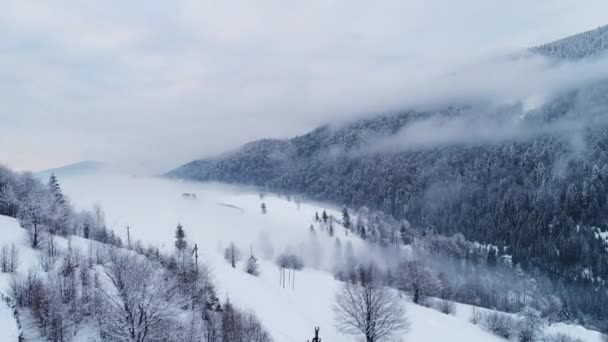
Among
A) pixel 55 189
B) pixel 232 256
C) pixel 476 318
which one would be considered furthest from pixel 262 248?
pixel 476 318

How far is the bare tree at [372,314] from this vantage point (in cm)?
3862

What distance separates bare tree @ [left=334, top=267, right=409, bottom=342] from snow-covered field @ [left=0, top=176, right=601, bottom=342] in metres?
3.37

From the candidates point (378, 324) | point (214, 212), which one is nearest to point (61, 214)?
point (378, 324)

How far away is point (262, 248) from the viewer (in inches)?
5325

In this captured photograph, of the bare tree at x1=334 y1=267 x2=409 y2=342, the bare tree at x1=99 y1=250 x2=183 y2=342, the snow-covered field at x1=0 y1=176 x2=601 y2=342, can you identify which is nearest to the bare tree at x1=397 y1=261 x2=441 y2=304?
the snow-covered field at x1=0 y1=176 x2=601 y2=342

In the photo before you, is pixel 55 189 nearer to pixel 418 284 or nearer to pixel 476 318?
pixel 418 284

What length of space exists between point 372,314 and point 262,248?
100 m

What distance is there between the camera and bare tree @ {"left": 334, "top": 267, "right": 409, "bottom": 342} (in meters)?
38.6

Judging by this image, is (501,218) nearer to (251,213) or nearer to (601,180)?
(601,180)

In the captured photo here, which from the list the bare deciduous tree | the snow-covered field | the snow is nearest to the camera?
the snow

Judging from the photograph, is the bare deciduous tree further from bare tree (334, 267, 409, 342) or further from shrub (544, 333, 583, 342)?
shrub (544, 333, 583, 342)

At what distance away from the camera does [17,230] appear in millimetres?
51219

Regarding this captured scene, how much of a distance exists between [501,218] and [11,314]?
211915 mm

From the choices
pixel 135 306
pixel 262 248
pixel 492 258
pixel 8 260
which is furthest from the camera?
pixel 492 258
